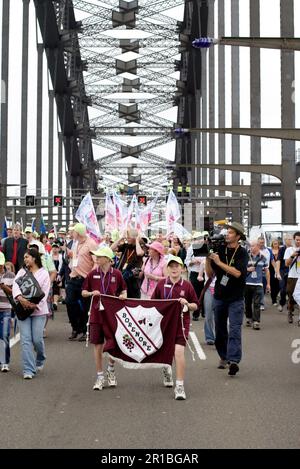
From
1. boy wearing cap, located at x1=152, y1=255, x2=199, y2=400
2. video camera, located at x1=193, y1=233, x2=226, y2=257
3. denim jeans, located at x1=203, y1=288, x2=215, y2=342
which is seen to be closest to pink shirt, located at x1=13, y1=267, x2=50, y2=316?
boy wearing cap, located at x1=152, y1=255, x2=199, y2=400

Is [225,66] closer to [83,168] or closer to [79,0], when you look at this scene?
[79,0]

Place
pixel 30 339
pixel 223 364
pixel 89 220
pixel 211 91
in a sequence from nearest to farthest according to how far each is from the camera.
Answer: pixel 30 339 < pixel 223 364 < pixel 89 220 < pixel 211 91

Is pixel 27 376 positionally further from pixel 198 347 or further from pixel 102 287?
pixel 198 347

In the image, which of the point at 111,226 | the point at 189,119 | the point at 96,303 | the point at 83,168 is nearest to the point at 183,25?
the point at 189,119

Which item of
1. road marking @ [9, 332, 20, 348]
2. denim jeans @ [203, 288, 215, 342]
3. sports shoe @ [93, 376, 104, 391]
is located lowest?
road marking @ [9, 332, 20, 348]

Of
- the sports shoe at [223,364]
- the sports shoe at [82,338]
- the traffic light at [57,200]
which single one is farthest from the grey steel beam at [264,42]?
the traffic light at [57,200]

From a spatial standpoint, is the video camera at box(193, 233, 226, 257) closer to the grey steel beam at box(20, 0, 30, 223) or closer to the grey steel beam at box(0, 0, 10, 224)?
the grey steel beam at box(0, 0, 10, 224)

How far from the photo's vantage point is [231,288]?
9.41 meters

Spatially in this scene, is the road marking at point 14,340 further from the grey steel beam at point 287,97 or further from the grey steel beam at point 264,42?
the grey steel beam at point 287,97

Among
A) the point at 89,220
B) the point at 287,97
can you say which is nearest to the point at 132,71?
the point at 287,97

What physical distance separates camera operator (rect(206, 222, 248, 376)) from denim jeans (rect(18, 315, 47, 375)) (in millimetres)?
2185

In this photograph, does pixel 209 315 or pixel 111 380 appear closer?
pixel 111 380

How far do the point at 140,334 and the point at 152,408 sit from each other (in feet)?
3.97

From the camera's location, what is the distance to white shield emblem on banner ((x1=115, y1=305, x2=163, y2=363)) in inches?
336
